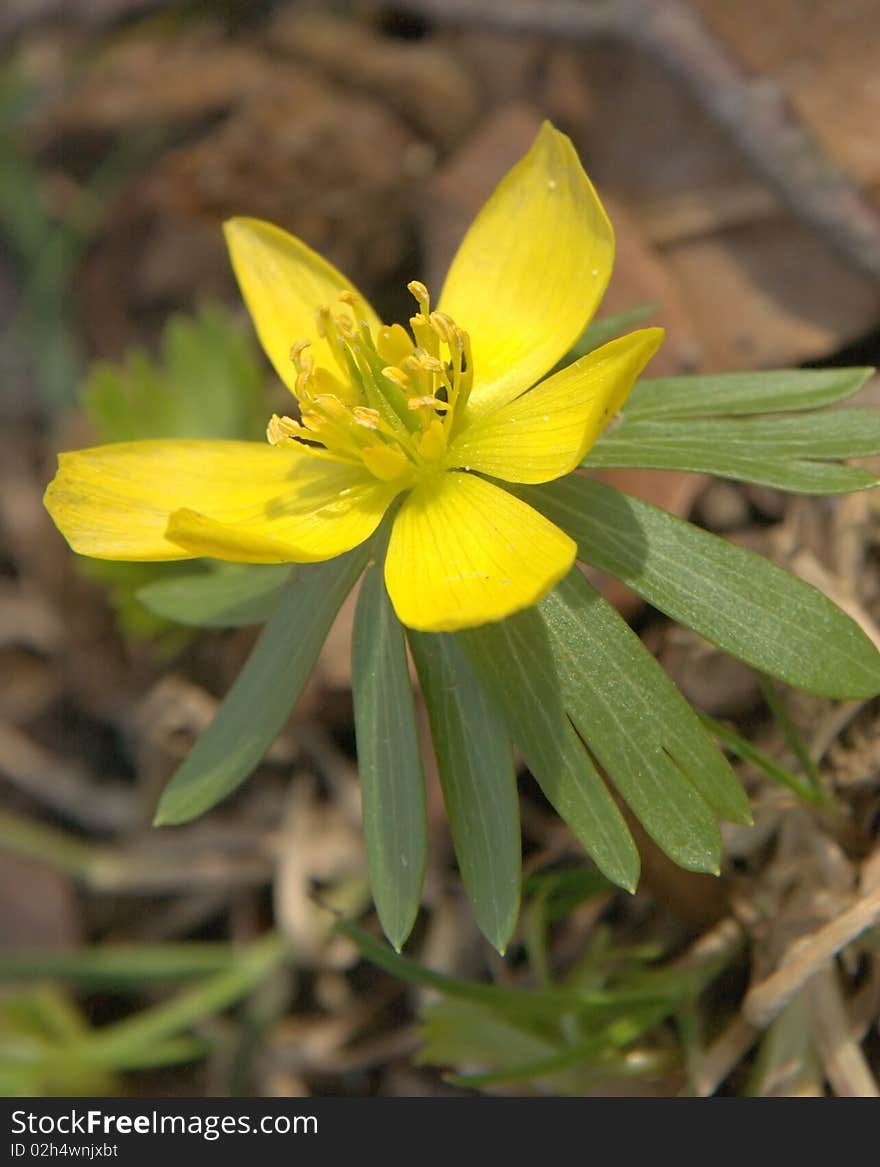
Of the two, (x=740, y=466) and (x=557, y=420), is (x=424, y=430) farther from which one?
(x=740, y=466)

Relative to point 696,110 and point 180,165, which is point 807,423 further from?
→ point 180,165

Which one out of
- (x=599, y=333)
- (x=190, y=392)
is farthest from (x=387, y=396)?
(x=190, y=392)

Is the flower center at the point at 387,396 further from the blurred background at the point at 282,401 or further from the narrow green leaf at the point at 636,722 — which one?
the blurred background at the point at 282,401

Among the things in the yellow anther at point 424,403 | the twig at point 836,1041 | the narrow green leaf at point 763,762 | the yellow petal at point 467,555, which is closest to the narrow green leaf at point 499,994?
the twig at point 836,1041

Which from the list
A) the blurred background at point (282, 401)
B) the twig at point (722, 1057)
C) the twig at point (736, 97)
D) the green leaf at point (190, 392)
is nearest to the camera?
the twig at point (722, 1057)

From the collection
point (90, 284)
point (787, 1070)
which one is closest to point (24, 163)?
point (90, 284)
